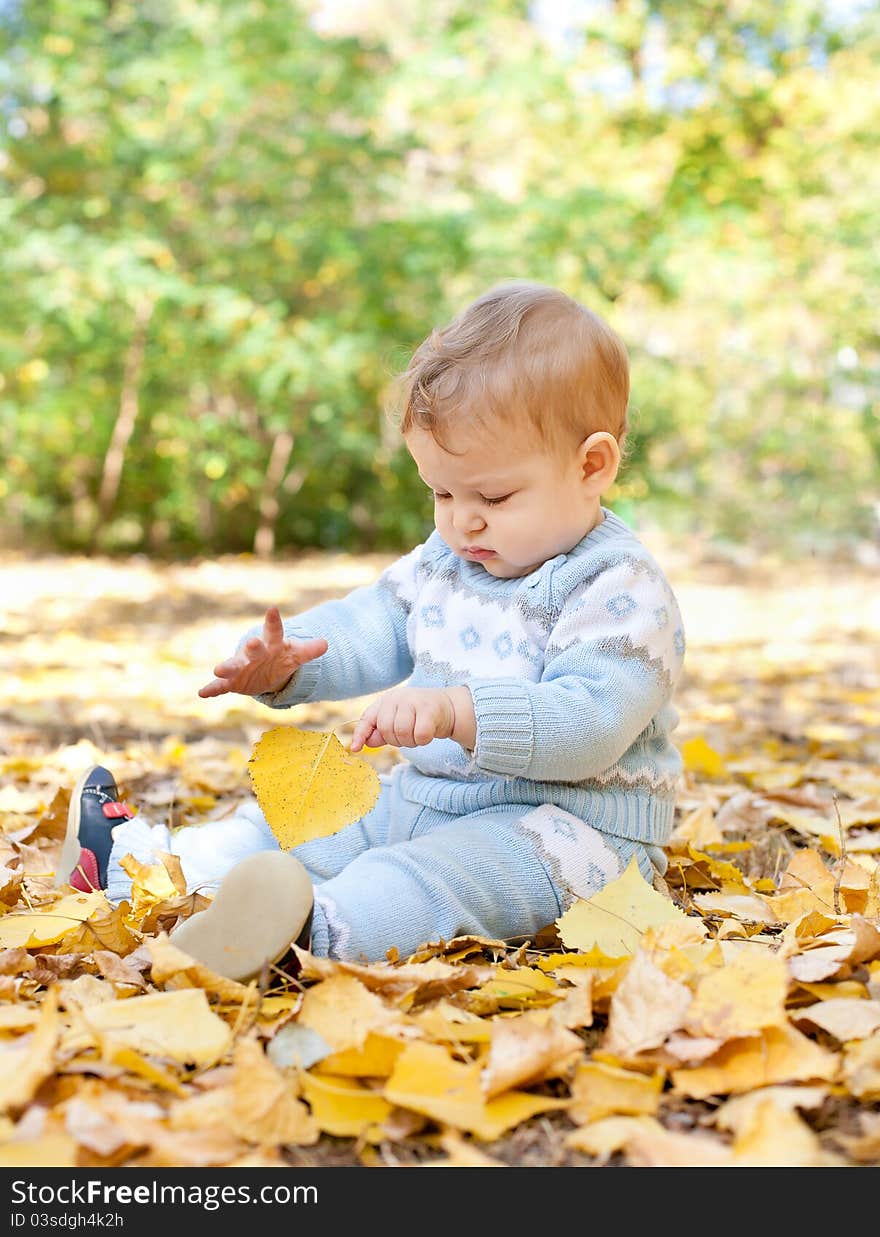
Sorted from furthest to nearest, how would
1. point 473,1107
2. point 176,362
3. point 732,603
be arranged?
point 176,362
point 732,603
point 473,1107

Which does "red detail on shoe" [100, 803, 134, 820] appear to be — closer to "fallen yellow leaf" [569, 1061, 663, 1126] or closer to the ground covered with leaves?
the ground covered with leaves

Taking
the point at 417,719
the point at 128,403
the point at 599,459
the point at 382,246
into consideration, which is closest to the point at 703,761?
the point at 599,459

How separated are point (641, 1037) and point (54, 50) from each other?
8319 mm

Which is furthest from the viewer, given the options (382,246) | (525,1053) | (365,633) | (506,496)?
(382,246)

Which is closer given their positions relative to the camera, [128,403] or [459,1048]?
[459,1048]

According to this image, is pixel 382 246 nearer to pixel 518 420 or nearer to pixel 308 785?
pixel 518 420

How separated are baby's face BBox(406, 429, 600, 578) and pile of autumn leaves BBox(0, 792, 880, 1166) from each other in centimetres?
47

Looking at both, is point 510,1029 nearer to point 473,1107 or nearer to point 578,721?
point 473,1107

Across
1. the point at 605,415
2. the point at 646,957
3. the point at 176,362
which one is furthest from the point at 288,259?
the point at 646,957

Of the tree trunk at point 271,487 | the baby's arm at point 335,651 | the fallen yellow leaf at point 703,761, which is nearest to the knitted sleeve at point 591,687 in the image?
the baby's arm at point 335,651

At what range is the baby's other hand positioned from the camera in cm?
142

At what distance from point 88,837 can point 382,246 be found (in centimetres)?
768

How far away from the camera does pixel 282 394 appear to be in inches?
350

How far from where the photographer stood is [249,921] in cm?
127
